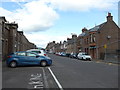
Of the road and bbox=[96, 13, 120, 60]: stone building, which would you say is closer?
the road

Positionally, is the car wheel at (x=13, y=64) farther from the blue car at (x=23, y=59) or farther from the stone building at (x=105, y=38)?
the stone building at (x=105, y=38)

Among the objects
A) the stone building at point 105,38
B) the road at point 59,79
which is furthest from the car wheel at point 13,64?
the stone building at point 105,38

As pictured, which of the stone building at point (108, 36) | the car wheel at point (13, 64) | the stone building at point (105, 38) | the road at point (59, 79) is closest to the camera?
the road at point (59, 79)

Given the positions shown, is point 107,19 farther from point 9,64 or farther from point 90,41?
point 9,64

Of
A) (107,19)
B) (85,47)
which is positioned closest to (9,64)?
(107,19)

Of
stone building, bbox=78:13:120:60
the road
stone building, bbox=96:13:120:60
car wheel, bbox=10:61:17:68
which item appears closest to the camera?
the road

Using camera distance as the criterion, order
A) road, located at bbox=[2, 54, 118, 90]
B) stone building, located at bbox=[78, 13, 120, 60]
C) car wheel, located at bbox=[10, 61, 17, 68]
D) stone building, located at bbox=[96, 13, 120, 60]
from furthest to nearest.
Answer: stone building, located at bbox=[96, 13, 120, 60] < stone building, located at bbox=[78, 13, 120, 60] < car wheel, located at bbox=[10, 61, 17, 68] < road, located at bbox=[2, 54, 118, 90]

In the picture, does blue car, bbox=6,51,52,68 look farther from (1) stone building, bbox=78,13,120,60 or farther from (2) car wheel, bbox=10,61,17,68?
(1) stone building, bbox=78,13,120,60

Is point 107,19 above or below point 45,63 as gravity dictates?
above

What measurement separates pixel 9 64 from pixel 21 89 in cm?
926

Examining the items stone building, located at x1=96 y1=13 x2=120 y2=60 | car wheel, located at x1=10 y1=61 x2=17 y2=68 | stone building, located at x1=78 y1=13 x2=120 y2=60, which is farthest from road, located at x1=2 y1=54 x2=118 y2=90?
stone building, located at x1=96 y1=13 x2=120 y2=60

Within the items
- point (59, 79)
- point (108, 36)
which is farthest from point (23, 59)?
point (108, 36)

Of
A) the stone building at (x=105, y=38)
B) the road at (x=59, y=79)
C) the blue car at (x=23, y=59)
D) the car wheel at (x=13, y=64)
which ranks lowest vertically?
the road at (x=59, y=79)

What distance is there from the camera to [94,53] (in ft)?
137
